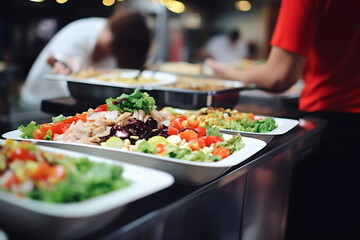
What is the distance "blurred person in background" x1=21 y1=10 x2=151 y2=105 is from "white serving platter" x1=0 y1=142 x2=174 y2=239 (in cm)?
282

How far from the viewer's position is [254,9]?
263 inches

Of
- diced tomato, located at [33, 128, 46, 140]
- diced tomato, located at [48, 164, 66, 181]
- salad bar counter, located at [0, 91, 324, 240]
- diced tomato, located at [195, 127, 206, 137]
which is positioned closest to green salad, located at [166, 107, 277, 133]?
salad bar counter, located at [0, 91, 324, 240]

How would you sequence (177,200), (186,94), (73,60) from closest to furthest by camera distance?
1. (177,200)
2. (186,94)
3. (73,60)

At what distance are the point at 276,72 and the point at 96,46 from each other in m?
1.92

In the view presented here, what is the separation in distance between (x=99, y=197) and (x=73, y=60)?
1.99m

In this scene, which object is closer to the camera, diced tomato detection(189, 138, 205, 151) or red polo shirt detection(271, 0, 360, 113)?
diced tomato detection(189, 138, 205, 151)

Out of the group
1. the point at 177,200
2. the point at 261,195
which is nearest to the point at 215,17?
the point at 261,195

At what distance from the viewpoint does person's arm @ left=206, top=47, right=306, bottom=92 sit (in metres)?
2.18

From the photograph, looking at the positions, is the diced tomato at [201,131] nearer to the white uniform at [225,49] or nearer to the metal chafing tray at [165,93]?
the metal chafing tray at [165,93]

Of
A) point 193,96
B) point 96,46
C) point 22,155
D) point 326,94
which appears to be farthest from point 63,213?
point 96,46

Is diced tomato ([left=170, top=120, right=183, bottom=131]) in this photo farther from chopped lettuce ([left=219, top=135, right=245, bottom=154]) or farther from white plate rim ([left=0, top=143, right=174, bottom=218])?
white plate rim ([left=0, top=143, right=174, bottom=218])

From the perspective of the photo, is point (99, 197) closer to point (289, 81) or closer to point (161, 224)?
point (161, 224)

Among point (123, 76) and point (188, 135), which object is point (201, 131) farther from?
point (123, 76)

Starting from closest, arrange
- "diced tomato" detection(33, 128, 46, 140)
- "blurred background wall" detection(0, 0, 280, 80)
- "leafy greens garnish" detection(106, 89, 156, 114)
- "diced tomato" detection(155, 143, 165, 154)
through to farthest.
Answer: "diced tomato" detection(155, 143, 165, 154) < "diced tomato" detection(33, 128, 46, 140) < "leafy greens garnish" detection(106, 89, 156, 114) < "blurred background wall" detection(0, 0, 280, 80)
